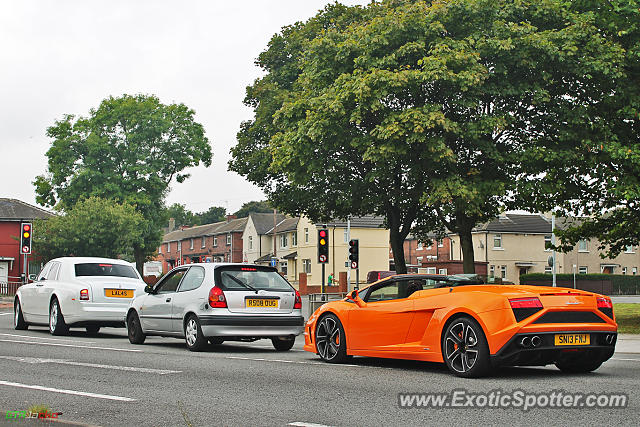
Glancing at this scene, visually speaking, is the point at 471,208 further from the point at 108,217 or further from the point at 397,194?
the point at 108,217

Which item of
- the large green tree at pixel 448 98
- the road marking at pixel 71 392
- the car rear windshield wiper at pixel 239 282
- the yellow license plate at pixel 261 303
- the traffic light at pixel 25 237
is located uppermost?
the large green tree at pixel 448 98

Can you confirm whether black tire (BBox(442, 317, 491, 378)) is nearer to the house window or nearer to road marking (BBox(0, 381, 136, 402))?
road marking (BBox(0, 381, 136, 402))

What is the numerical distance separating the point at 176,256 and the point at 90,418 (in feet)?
350

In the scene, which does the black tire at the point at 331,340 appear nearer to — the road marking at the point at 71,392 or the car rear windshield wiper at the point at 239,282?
the car rear windshield wiper at the point at 239,282

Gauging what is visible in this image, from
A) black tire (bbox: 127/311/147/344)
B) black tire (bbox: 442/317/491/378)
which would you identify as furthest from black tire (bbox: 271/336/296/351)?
black tire (bbox: 442/317/491/378)

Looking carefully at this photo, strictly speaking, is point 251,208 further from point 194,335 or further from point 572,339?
point 572,339

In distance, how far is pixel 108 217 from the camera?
192 ft

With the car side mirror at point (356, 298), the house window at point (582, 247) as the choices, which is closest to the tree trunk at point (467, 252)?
the car side mirror at point (356, 298)

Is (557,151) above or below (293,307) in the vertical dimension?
above

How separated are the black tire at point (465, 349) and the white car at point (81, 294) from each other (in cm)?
963

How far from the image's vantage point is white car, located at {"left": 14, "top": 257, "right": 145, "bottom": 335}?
1742 cm

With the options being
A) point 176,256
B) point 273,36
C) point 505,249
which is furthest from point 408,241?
point 273,36

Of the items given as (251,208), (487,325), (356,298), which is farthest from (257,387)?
(251,208)

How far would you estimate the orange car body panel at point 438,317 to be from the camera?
9211mm
